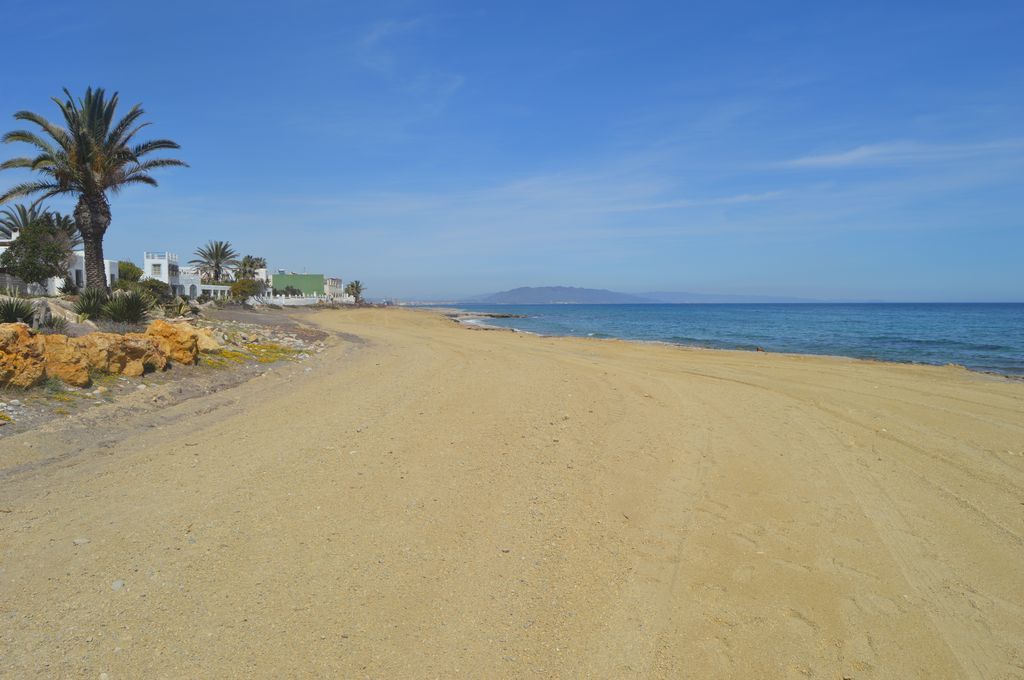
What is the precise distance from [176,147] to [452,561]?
2612 cm

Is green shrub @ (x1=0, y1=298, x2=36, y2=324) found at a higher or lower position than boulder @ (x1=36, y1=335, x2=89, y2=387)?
higher

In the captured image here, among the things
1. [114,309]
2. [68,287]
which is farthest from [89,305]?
[68,287]

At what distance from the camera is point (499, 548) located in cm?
503

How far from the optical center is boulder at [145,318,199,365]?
12.5 meters

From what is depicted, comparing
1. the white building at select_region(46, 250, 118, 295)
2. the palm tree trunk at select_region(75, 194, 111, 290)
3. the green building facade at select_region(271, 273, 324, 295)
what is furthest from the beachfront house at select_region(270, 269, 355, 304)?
the palm tree trunk at select_region(75, 194, 111, 290)

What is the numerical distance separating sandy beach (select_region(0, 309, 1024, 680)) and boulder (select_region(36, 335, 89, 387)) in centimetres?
131

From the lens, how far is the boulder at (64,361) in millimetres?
9344

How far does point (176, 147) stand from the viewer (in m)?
25.0

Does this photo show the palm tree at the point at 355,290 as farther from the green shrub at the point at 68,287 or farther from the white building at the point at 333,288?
the green shrub at the point at 68,287

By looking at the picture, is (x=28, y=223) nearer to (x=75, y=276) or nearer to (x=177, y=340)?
(x=75, y=276)


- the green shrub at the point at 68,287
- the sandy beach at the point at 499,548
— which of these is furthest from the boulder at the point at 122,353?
the green shrub at the point at 68,287

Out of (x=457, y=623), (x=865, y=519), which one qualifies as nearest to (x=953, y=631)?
(x=865, y=519)

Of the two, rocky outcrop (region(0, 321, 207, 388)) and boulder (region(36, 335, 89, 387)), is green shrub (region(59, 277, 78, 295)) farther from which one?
boulder (region(36, 335, 89, 387))

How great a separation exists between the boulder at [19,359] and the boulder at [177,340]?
324 centimetres
